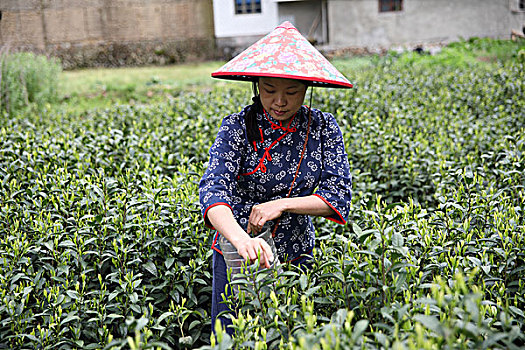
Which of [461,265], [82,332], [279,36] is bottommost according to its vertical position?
[82,332]

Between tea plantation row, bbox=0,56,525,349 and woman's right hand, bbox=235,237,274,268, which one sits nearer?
tea plantation row, bbox=0,56,525,349

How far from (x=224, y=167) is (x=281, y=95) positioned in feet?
1.22

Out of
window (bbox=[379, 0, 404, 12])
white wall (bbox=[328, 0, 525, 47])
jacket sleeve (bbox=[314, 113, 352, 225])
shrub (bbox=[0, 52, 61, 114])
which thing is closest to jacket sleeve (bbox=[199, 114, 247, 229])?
jacket sleeve (bbox=[314, 113, 352, 225])

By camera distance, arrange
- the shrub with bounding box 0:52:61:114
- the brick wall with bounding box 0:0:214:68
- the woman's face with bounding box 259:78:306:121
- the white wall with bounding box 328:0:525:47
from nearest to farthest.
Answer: the woman's face with bounding box 259:78:306:121 → the shrub with bounding box 0:52:61:114 → the white wall with bounding box 328:0:525:47 → the brick wall with bounding box 0:0:214:68

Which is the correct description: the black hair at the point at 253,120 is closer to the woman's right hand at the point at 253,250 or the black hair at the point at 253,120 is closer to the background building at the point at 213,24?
the woman's right hand at the point at 253,250

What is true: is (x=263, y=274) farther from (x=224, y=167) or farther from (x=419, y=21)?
(x=419, y=21)

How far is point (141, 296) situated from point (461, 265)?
4.73 feet

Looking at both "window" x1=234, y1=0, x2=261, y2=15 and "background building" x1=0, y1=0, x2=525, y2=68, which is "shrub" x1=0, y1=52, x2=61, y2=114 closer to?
"background building" x1=0, y1=0, x2=525, y2=68

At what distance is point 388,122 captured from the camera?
5.25 metres

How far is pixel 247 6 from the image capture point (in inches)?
732

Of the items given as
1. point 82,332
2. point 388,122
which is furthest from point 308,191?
point 388,122

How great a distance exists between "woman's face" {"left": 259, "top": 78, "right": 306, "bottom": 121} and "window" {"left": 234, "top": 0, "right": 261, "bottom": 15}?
17.3 m

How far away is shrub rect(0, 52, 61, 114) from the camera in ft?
27.2

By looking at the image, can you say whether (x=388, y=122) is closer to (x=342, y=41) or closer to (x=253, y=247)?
(x=253, y=247)
